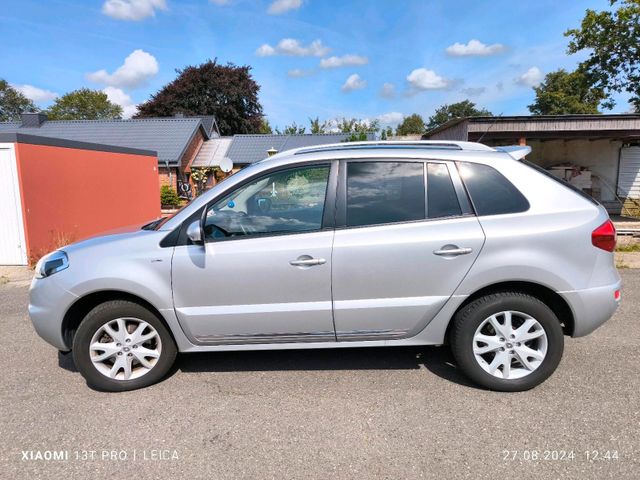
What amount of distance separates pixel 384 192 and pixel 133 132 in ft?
91.3

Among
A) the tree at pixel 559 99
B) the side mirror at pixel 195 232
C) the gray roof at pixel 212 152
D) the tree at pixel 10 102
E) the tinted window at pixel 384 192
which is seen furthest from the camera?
the tree at pixel 10 102

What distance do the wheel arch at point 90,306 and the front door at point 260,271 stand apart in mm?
240

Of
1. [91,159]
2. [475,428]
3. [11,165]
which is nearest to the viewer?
[475,428]

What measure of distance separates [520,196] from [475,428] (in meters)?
1.65

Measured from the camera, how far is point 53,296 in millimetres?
3305

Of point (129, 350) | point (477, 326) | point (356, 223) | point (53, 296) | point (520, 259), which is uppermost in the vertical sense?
point (356, 223)

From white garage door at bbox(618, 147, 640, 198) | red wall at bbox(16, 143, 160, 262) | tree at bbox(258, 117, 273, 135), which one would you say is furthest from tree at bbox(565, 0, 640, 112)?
tree at bbox(258, 117, 273, 135)

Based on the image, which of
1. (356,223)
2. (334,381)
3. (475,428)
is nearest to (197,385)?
(334,381)

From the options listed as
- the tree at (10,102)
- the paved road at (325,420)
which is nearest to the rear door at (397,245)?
the paved road at (325,420)

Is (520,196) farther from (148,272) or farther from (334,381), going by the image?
(148,272)

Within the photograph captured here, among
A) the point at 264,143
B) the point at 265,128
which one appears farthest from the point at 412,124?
the point at 264,143

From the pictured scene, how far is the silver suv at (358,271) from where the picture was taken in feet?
10.3

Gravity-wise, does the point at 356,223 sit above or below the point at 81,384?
above

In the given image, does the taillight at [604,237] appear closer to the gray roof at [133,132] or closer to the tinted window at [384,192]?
the tinted window at [384,192]
